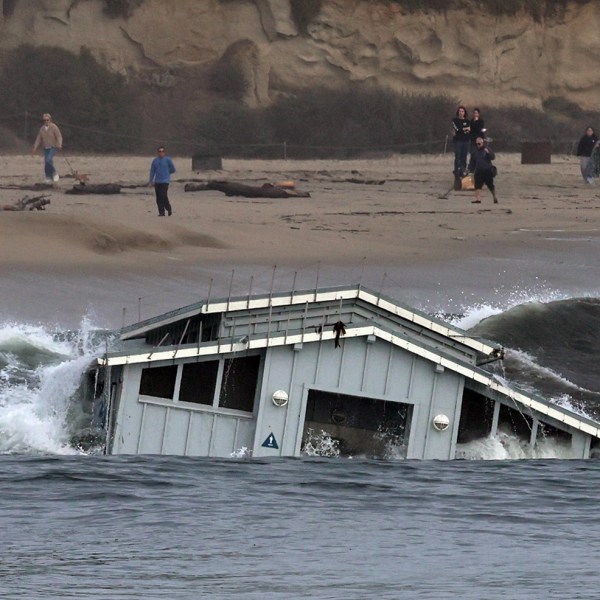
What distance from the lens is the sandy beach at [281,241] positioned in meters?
32.2

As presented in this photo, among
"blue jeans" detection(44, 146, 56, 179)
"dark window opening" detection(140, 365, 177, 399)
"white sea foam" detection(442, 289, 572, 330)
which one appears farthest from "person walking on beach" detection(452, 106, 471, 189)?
"dark window opening" detection(140, 365, 177, 399)

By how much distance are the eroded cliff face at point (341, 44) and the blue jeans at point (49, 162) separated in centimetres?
1136

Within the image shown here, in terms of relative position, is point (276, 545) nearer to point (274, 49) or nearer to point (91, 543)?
point (91, 543)

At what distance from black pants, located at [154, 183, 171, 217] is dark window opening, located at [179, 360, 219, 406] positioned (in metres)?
16.0

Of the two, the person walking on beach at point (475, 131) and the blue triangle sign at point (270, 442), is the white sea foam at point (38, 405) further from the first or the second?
the person walking on beach at point (475, 131)

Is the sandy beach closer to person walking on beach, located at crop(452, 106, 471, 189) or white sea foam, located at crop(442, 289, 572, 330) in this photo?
white sea foam, located at crop(442, 289, 572, 330)

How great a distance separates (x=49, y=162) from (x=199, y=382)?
67.5ft

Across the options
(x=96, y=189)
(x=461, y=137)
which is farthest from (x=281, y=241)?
(x=461, y=137)

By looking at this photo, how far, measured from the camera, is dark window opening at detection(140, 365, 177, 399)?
70.5 ft

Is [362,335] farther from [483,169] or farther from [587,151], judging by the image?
[587,151]

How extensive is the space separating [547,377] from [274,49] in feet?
91.9

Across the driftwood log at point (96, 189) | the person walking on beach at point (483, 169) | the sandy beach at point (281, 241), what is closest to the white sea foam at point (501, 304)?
the sandy beach at point (281, 241)

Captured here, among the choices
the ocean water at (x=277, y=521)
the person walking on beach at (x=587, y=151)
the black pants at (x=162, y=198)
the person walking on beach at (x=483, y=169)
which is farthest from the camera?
the person walking on beach at (x=587, y=151)

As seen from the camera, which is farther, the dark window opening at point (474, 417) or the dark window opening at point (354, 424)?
the dark window opening at point (474, 417)
